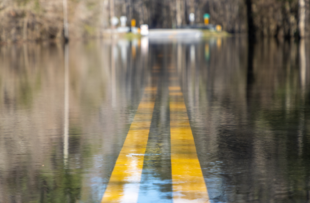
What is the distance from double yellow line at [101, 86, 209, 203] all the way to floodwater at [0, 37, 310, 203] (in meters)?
0.01

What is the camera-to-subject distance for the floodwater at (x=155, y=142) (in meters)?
5.67

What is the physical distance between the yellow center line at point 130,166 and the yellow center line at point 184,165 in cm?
34

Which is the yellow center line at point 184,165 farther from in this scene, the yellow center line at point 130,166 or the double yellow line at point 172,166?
the yellow center line at point 130,166

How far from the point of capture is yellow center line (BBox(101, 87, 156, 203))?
17.9 ft

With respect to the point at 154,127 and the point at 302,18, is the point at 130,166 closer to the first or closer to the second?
the point at 154,127

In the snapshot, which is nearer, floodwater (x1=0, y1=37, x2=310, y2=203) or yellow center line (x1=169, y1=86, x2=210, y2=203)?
yellow center line (x1=169, y1=86, x2=210, y2=203)

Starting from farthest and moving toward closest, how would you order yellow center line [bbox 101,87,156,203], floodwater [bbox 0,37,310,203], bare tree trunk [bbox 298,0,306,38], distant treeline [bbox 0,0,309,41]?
bare tree trunk [bbox 298,0,306,38] < distant treeline [bbox 0,0,309,41] < floodwater [bbox 0,37,310,203] < yellow center line [bbox 101,87,156,203]

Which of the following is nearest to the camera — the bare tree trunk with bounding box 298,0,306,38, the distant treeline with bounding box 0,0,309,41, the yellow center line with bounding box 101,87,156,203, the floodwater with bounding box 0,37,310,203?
the yellow center line with bounding box 101,87,156,203

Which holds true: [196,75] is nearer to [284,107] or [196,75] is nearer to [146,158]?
[284,107]

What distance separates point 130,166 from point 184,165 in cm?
55

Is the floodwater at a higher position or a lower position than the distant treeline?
lower

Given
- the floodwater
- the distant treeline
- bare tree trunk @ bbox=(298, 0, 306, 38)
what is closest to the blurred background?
the floodwater

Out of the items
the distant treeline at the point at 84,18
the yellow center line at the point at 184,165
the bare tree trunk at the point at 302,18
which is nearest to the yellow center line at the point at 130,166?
the yellow center line at the point at 184,165

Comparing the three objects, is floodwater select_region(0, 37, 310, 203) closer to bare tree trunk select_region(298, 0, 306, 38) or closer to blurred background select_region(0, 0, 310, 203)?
blurred background select_region(0, 0, 310, 203)
